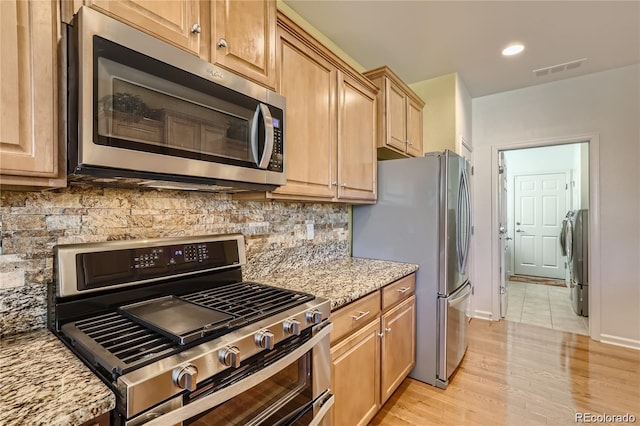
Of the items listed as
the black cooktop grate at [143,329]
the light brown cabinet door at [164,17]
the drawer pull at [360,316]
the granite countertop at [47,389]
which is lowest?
the drawer pull at [360,316]

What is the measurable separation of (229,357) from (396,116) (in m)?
2.28

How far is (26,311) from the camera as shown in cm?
99

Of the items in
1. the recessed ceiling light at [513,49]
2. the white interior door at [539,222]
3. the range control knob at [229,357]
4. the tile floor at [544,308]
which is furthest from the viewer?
the white interior door at [539,222]

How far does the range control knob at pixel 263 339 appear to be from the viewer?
96 centimetres

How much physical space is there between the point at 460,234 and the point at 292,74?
5.45 ft

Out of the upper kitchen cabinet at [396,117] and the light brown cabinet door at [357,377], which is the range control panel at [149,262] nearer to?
the light brown cabinet door at [357,377]

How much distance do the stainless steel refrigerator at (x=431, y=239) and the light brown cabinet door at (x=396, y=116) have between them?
0.87 ft

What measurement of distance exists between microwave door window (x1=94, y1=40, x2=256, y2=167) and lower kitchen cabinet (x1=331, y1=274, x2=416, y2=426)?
2.88 feet

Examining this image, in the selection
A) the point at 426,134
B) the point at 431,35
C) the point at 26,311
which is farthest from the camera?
the point at 426,134

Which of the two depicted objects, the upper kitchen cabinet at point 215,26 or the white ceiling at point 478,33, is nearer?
the upper kitchen cabinet at point 215,26

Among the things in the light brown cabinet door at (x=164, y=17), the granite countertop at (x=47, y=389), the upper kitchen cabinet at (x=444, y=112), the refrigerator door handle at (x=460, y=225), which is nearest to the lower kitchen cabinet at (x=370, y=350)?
the refrigerator door handle at (x=460, y=225)

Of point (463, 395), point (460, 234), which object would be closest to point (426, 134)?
point (460, 234)

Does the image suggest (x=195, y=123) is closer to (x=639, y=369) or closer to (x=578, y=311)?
(x=639, y=369)

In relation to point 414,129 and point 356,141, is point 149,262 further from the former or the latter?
point 414,129
